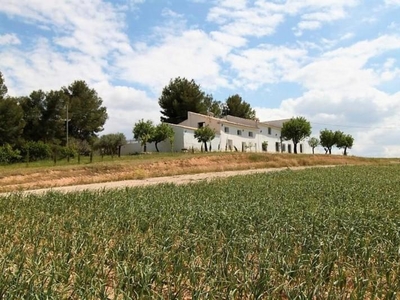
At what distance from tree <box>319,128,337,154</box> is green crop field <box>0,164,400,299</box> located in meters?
75.8

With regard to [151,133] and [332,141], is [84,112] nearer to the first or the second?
[151,133]

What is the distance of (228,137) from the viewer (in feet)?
223

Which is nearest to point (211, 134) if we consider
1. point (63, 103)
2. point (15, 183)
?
point (63, 103)

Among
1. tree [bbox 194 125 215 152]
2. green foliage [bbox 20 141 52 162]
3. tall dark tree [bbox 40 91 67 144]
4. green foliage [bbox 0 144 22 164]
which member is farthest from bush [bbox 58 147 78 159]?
tree [bbox 194 125 215 152]

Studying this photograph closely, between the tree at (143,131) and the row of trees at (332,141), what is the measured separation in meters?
39.3

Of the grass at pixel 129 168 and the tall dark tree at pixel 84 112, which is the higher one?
the tall dark tree at pixel 84 112

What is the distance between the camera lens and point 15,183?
23688 millimetres

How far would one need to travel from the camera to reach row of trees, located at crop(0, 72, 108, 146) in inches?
2082

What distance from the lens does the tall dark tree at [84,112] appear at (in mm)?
69062

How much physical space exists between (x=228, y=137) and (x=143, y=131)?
1572 centimetres

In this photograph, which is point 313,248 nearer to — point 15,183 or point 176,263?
point 176,263

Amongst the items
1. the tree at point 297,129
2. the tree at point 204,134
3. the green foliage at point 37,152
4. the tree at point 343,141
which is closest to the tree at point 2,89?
the green foliage at point 37,152

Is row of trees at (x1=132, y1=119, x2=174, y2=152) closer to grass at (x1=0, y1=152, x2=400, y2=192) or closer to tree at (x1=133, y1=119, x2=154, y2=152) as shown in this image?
tree at (x1=133, y1=119, x2=154, y2=152)

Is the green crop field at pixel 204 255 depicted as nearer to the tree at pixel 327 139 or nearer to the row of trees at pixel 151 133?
the row of trees at pixel 151 133
